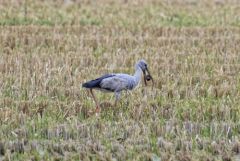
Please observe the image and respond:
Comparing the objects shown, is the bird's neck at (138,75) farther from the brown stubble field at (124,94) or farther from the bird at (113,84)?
the brown stubble field at (124,94)

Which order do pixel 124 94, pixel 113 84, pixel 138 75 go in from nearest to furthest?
pixel 113 84
pixel 138 75
pixel 124 94

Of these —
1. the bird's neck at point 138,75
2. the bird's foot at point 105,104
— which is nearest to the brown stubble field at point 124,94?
the bird's foot at point 105,104

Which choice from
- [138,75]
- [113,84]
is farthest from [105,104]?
[138,75]

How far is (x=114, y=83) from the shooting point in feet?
28.4

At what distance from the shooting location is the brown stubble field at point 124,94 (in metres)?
7.14

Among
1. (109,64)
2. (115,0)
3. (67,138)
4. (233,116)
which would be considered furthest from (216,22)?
(67,138)

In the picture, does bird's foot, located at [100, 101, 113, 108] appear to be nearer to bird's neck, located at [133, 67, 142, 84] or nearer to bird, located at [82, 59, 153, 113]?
bird, located at [82, 59, 153, 113]

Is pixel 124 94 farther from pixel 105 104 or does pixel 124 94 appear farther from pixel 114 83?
pixel 114 83

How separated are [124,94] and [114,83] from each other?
864 millimetres

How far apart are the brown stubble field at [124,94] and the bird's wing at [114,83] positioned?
24 cm

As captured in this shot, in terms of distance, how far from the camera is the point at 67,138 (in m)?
7.40

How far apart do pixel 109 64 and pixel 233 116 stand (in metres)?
3.78

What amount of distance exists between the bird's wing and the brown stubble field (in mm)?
236

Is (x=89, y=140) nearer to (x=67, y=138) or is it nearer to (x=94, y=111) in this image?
(x=67, y=138)
